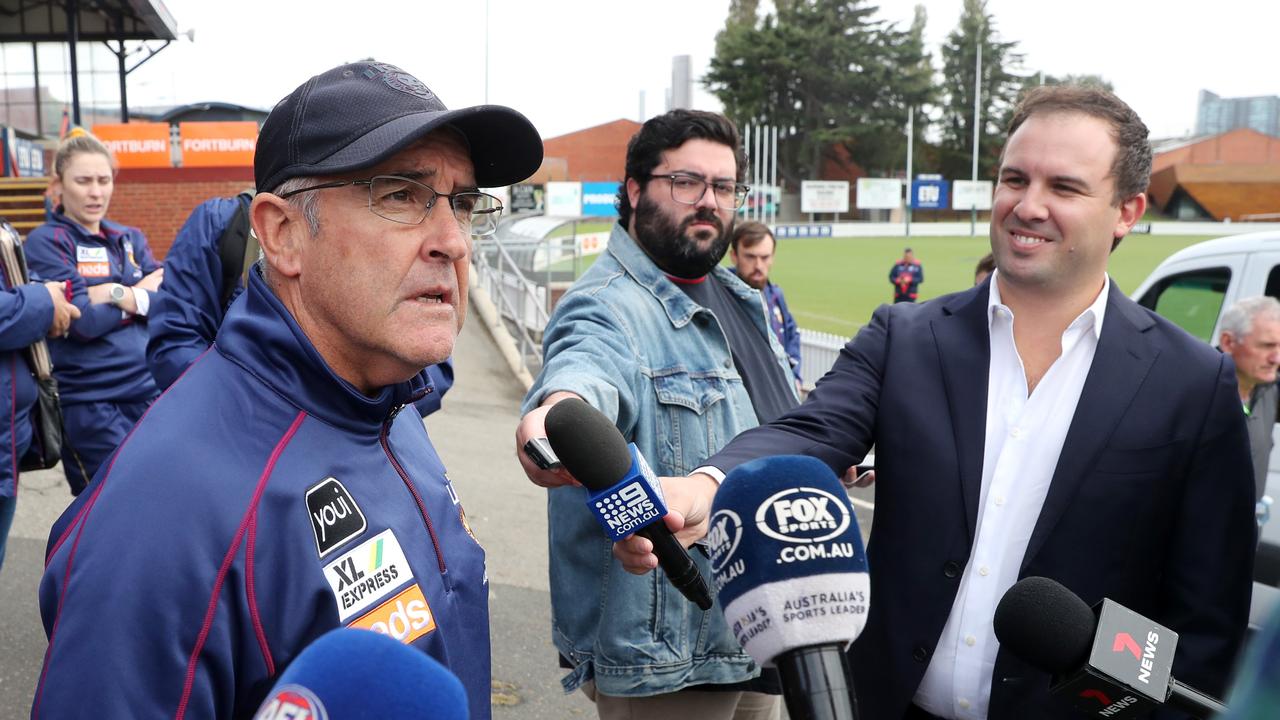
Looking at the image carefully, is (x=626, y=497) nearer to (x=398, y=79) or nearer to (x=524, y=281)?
(x=398, y=79)

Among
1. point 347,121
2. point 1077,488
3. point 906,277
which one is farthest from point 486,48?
point 347,121

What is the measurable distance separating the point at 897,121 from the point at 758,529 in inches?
3297

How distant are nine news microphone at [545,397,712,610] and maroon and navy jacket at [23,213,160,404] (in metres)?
3.40

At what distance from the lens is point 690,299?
3.07m

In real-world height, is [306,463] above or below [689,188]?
below

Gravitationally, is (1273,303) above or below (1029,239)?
below

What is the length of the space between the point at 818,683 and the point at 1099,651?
54 centimetres

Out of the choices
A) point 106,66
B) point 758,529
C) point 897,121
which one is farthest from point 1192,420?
point 897,121

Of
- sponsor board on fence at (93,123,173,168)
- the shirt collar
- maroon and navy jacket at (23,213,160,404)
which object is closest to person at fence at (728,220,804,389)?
maroon and navy jacket at (23,213,160,404)

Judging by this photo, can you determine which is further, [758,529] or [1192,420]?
[1192,420]

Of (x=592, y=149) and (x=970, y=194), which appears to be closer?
(x=970, y=194)

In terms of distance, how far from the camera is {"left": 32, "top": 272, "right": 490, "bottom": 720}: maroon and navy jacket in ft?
4.22

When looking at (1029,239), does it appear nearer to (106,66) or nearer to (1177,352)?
(1177,352)

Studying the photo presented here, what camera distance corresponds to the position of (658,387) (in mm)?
2875
